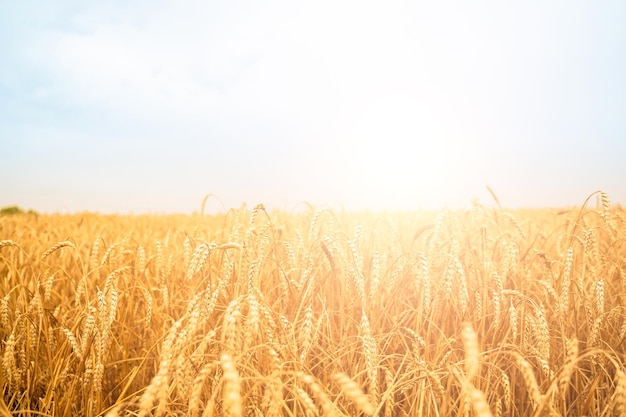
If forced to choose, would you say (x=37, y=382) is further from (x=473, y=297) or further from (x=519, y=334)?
(x=519, y=334)

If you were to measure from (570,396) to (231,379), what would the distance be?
6.83ft

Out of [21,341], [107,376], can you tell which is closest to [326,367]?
[107,376]

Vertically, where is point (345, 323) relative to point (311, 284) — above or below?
below

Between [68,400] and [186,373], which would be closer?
[186,373]

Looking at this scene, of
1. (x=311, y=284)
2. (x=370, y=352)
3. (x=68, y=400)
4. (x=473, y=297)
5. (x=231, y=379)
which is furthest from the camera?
(x=473, y=297)

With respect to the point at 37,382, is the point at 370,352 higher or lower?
higher

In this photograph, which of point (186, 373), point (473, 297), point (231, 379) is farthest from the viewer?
point (473, 297)

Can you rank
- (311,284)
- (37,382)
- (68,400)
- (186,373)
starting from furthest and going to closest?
(37,382) → (311,284) → (68,400) → (186,373)

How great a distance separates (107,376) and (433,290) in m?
1.90

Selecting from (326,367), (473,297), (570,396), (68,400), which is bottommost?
(570,396)

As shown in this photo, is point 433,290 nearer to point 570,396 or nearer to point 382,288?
point 382,288

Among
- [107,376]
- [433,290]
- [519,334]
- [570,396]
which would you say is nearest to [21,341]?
[107,376]

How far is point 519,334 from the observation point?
2285 mm

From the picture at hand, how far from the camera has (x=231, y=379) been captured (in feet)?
2.76
